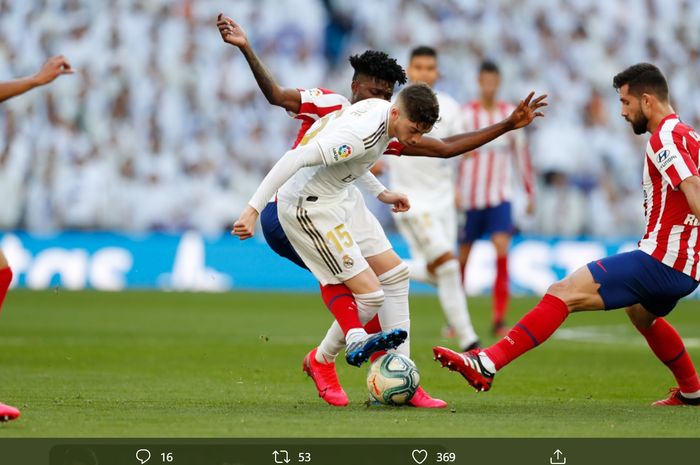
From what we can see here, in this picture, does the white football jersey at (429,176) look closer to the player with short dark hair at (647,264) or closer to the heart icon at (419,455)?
the player with short dark hair at (647,264)

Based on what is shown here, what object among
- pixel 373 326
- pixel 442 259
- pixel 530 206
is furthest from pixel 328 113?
pixel 530 206

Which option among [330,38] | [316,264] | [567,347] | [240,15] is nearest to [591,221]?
[330,38]

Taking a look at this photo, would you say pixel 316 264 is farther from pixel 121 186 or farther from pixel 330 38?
pixel 330 38

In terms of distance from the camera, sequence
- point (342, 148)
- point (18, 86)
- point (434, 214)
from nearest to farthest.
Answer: point (18, 86)
point (342, 148)
point (434, 214)

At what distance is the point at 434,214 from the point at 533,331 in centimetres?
502

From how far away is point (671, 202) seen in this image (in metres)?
7.12

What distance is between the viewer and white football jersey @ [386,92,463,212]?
12217 millimetres

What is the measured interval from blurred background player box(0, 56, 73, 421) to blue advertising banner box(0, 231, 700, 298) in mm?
11506

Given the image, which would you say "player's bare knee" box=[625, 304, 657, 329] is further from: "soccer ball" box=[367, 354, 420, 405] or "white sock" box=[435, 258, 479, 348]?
"white sock" box=[435, 258, 479, 348]

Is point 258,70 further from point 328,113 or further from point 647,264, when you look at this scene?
point 647,264

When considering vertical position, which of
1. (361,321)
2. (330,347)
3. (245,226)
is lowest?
(330,347)

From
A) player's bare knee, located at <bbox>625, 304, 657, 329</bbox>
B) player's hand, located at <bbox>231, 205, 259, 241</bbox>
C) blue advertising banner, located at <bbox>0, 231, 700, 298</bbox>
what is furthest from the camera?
blue advertising banner, located at <bbox>0, 231, 700, 298</bbox>

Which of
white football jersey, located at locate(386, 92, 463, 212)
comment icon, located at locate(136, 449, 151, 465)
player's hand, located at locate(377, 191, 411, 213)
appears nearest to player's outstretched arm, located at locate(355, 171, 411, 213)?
player's hand, located at locate(377, 191, 411, 213)

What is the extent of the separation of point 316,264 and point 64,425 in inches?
76.7
